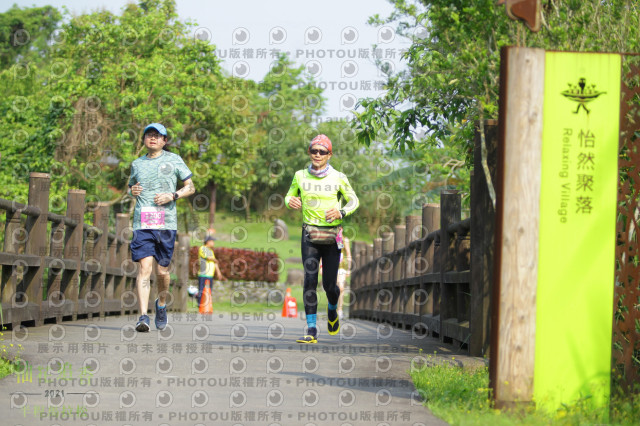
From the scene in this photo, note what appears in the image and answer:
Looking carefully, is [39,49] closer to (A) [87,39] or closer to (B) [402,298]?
(A) [87,39]

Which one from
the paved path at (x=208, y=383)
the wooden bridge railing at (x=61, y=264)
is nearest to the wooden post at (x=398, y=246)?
the wooden bridge railing at (x=61, y=264)

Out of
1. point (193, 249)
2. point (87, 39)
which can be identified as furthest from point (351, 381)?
point (193, 249)

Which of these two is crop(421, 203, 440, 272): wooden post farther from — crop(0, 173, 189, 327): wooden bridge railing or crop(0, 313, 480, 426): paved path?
crop(0, 173, 189, 327): wooden bridge railing

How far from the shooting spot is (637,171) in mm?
4945

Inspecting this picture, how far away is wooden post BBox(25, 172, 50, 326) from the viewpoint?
9.38 m

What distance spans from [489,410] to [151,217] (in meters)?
5.39

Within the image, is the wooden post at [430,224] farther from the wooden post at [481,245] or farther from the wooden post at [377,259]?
the wooden post at [377,259]

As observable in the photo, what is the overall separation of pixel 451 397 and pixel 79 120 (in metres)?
29.5

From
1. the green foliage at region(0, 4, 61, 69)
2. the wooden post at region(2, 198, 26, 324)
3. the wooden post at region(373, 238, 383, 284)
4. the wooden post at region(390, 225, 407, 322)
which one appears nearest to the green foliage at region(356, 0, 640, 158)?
the wooden post at region(2, 198, 26, 324)

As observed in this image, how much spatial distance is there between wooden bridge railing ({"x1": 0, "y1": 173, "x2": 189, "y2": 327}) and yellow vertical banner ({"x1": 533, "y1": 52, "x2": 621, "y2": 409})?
5.41 metres

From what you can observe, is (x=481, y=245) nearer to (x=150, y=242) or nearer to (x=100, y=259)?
(x=150, y=242)

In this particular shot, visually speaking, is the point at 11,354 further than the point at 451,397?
Yes

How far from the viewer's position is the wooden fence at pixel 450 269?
22.8 feet

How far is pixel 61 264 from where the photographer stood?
1048 centimetres
